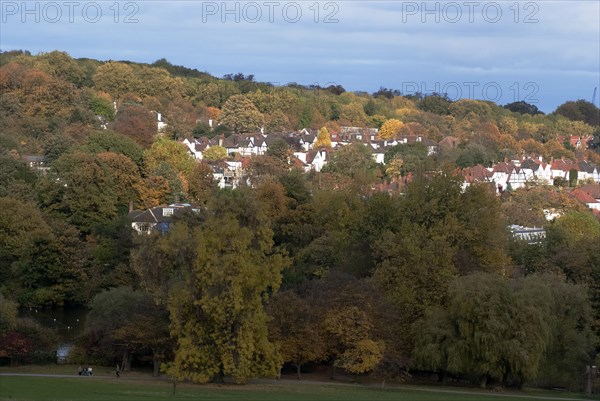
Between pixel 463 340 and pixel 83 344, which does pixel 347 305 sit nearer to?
pixel 463 340

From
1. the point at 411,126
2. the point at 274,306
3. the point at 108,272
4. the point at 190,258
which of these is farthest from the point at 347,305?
the point at 411,126

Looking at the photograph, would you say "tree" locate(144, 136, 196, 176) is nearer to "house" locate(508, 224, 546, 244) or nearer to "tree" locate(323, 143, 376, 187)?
"tree" locate(323, 143, 376, 187)

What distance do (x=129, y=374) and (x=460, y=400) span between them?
1129cm

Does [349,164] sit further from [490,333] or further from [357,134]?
[490,333]

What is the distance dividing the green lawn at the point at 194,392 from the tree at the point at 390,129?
93501mm

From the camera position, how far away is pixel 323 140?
117125 mm

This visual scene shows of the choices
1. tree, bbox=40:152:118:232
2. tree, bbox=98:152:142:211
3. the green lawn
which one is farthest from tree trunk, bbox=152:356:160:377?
tree, bbox=98:152:142:211

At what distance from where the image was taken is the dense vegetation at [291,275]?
35.6m

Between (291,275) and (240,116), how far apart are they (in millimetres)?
76878

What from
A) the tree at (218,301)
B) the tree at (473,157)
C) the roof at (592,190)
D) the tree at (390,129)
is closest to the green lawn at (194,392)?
the tree at (218,301)

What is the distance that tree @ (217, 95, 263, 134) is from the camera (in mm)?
123812

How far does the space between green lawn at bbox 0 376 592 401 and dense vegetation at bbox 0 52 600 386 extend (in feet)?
2.95

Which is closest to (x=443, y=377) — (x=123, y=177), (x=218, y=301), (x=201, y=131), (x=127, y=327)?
(x=218, y=301)

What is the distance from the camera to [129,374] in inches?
1478
